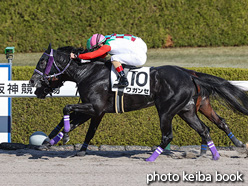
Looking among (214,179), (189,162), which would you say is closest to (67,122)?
(189,162)

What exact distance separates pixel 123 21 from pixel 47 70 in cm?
672

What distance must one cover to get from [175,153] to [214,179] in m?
1.77

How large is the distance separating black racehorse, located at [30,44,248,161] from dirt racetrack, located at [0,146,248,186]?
0.90 feet

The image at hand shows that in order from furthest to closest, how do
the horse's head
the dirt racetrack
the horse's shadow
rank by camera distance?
the horse's shadow
the horse's head
the dirt racetrack

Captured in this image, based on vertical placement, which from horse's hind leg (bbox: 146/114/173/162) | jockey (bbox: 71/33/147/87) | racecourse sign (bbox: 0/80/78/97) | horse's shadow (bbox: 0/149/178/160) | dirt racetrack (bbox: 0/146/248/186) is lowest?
horse's shadow (bbox: 0/149/178/160)

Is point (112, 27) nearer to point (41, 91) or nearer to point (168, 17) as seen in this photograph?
point (168, 17)

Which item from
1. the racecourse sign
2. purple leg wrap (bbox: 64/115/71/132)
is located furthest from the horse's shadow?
the racecourse sign

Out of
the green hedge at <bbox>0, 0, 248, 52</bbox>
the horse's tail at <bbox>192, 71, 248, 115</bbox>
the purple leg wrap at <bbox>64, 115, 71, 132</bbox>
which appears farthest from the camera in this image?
the green hedge at <bbox>0, 0, 248, 52</bbox>

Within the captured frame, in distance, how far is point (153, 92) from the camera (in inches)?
236

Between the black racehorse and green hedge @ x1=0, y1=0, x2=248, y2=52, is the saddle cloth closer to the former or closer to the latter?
the black racehorse

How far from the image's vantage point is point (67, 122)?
5.86m

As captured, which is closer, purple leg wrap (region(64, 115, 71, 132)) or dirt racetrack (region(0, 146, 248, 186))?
dirt racetrack (region(0, 146, 248, 186))

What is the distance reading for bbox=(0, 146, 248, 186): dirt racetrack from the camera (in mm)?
4871

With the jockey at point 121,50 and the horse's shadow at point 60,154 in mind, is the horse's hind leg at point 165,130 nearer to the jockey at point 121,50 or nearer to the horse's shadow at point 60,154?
the horse's shadow at point 60,154
